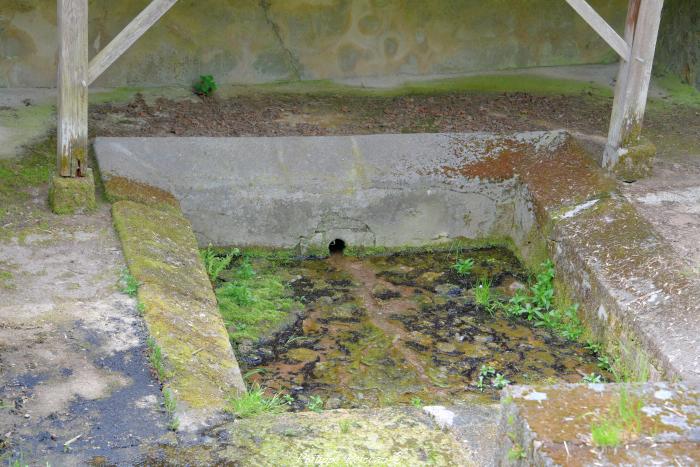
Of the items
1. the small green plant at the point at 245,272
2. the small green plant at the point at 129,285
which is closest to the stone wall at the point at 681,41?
the small green plant at the point at 245,272

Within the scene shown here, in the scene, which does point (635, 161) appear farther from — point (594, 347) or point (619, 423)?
point (619, 423)

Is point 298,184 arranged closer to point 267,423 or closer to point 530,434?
point 267,423

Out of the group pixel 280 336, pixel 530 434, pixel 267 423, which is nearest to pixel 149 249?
pixel 280 336

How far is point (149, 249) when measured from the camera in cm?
605

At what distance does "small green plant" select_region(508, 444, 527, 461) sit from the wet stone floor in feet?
6.66

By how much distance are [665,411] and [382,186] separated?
4470mm

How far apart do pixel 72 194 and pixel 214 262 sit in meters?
1.23

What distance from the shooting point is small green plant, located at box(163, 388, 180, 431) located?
428 cm

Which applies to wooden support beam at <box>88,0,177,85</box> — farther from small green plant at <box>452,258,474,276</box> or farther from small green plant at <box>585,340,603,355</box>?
small green plant at <box>585,340,603,355</box>

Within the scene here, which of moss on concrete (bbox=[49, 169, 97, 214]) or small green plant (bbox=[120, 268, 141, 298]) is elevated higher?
moss on concrete (bbox=[49, 169, 97, 214])

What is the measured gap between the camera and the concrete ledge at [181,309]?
4574 mm

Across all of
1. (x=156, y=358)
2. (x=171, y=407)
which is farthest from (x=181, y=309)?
(x=171, y=407)

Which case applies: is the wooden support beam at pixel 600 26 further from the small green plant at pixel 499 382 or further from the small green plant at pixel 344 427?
the small green plant at pixel 344 427

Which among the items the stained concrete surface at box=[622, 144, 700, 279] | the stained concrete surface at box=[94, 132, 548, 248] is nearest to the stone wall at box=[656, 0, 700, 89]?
the stained concrete surface at box=[622, 144, 700, 279]
